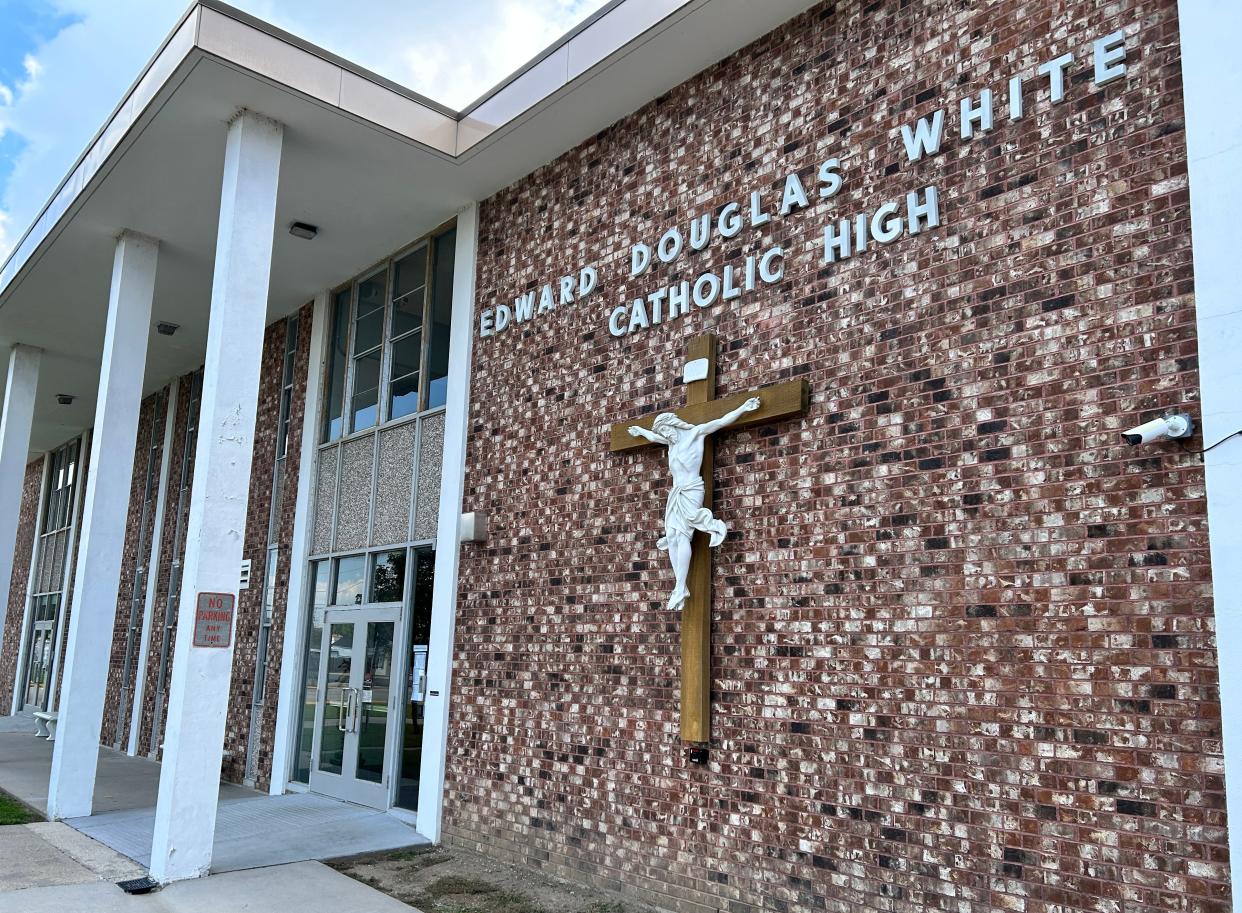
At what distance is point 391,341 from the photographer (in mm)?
11227

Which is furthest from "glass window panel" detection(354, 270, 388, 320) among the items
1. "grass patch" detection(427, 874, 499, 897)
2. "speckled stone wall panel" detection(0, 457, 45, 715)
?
"speckled stone wall panel" detection(0, 457, 45, 715)

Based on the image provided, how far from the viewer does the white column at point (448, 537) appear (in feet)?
29.5

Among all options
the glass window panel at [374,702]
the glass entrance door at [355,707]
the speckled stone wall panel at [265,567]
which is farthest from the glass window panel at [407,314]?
the glass window panel at [374,702]

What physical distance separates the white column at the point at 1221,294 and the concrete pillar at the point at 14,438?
14.9 metres

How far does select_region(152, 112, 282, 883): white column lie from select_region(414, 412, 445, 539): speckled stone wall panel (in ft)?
7.62

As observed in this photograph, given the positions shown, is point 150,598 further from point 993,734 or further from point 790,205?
point 993,734

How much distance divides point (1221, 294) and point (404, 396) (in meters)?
8.01

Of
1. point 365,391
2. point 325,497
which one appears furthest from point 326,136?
point 325,497

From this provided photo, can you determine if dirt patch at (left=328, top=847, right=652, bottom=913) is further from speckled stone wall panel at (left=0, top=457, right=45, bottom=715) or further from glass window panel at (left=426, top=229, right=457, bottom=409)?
speckled stone wall panel at (left=0, top=457, right=45, bottom=715)

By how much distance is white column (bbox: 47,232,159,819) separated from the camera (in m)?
9.86

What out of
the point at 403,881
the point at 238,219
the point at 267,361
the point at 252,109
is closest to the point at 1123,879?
the point at 403,881

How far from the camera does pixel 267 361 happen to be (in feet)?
44.4

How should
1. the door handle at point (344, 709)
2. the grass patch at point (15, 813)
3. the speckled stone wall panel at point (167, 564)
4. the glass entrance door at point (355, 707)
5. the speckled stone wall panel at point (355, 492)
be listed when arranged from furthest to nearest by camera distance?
the speckled stone wall panel at point (167, 564) < the speckled stone wall panel at point (355, 492) < the door handle at point (344, 709) < the glass entrance door at point (355, 707) < the grass patch at point (15, 813)

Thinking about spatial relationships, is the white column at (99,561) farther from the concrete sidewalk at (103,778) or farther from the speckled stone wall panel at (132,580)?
the speckled stone wall panel at (132,580)
